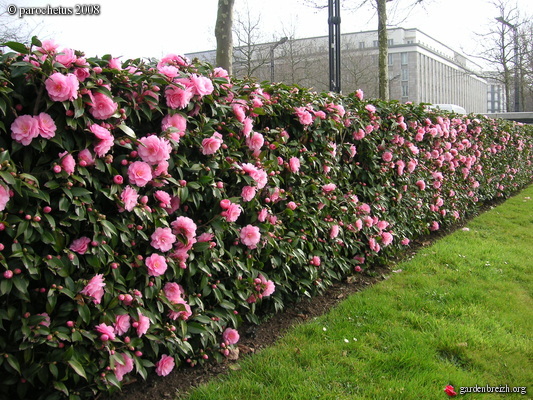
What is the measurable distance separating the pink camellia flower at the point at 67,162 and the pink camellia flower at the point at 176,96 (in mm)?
612

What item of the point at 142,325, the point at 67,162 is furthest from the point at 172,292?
A: the point at 67,162

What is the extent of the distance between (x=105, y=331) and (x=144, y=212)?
57cm

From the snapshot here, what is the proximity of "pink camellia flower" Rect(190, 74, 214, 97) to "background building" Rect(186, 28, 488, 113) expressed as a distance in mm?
20936

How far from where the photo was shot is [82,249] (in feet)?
6.42

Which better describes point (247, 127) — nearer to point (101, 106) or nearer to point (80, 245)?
point (101, 106)

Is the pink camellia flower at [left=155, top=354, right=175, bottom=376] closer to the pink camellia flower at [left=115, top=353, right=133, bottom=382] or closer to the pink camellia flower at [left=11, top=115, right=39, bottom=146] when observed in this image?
the pink camellia flower at [left=115, top=353, right=133, bottom=382]

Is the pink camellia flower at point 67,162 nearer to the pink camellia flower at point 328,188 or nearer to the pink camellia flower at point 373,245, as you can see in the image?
the pink camellia flower at point 328,188

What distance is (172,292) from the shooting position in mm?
2332

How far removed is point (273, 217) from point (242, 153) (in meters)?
0.52

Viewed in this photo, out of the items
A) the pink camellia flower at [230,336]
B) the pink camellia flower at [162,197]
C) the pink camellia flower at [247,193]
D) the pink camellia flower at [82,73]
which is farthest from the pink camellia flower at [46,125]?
the pink camellia flower at [230,336]

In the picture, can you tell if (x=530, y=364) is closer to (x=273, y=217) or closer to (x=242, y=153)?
(x=273, y=217)

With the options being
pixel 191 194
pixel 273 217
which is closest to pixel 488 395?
pixel 273 217

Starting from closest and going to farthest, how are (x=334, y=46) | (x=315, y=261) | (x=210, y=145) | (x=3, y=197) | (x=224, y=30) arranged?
(x=3, y=197)
(x=210, y=145)
(x=315, y=261)
(x=334, y=46)
(x=224, y=30)

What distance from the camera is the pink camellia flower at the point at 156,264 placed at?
2.17 metres
